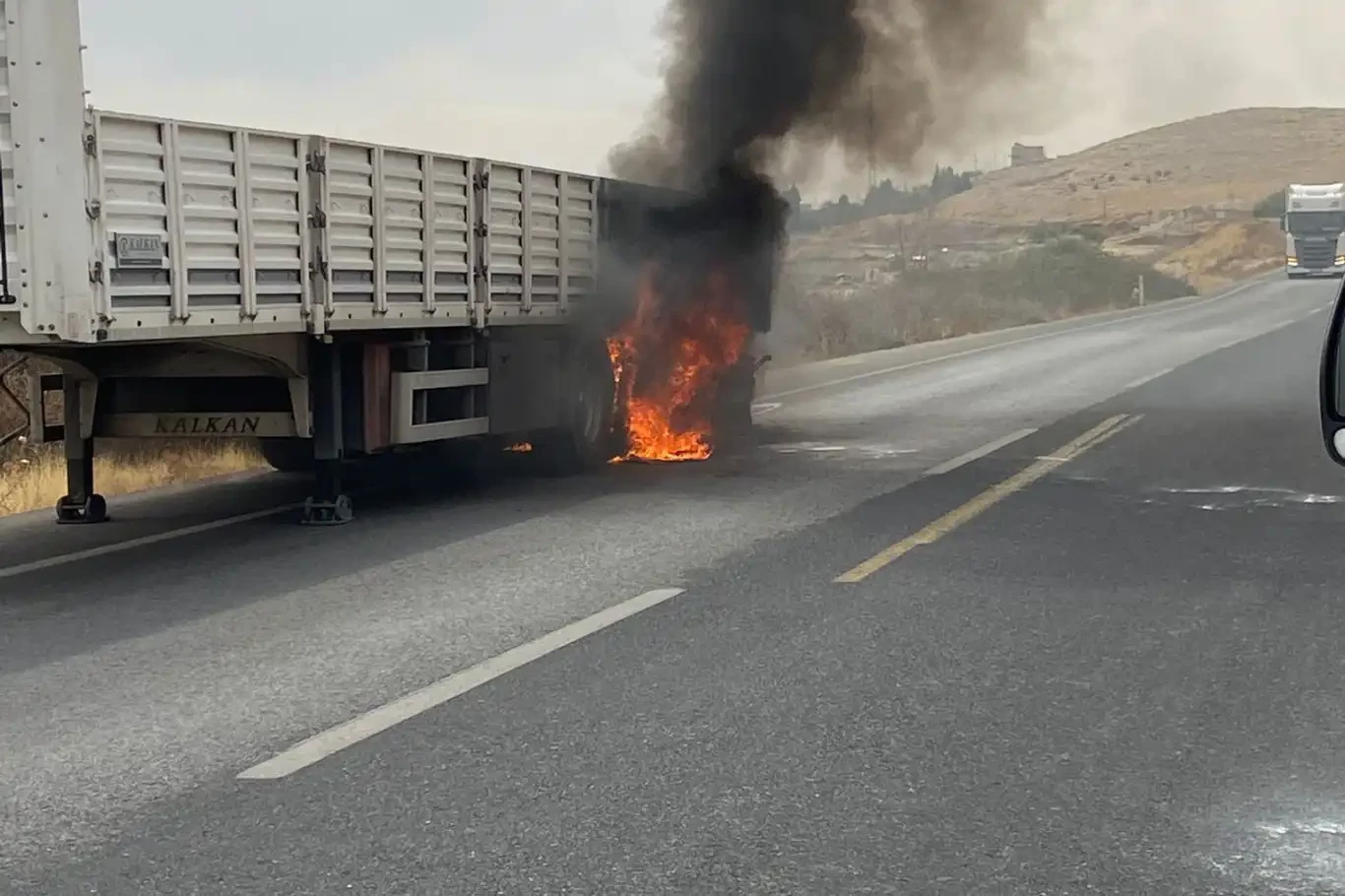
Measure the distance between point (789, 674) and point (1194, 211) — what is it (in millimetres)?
117950

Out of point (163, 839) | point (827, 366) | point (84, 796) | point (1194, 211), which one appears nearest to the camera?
point (163, 839)

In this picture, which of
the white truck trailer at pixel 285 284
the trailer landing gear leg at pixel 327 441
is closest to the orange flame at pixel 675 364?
the white truck trailer at pixel 285 284

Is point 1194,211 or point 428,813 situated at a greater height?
point 1194,211

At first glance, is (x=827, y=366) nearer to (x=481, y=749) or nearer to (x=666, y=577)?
(x=666, y=577)

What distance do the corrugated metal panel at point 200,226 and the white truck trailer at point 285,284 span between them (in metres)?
0.01

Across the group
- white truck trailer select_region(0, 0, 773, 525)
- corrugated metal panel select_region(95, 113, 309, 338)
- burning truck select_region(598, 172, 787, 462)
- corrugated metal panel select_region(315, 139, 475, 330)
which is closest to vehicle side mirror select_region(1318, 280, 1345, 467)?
white truck trailer select_region(0, 0, 773, 525)

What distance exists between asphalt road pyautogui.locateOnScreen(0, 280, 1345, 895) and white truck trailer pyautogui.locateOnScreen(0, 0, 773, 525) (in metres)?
0.77

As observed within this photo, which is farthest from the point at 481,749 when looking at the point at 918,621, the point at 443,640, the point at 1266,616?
the point at 1266,616

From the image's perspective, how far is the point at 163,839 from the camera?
4.56m

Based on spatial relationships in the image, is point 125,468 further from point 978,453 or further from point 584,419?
point 978,453

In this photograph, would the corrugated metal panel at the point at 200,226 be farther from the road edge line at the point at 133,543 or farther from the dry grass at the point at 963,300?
the dry grass at the point at 963,300

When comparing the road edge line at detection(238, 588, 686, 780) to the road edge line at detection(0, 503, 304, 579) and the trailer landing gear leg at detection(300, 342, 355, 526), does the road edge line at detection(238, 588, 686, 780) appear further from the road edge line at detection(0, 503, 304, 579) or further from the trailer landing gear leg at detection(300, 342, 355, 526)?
the road edge line at detection(0, 503, 304, 579)

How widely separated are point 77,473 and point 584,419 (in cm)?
423

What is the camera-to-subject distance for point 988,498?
1106cm
